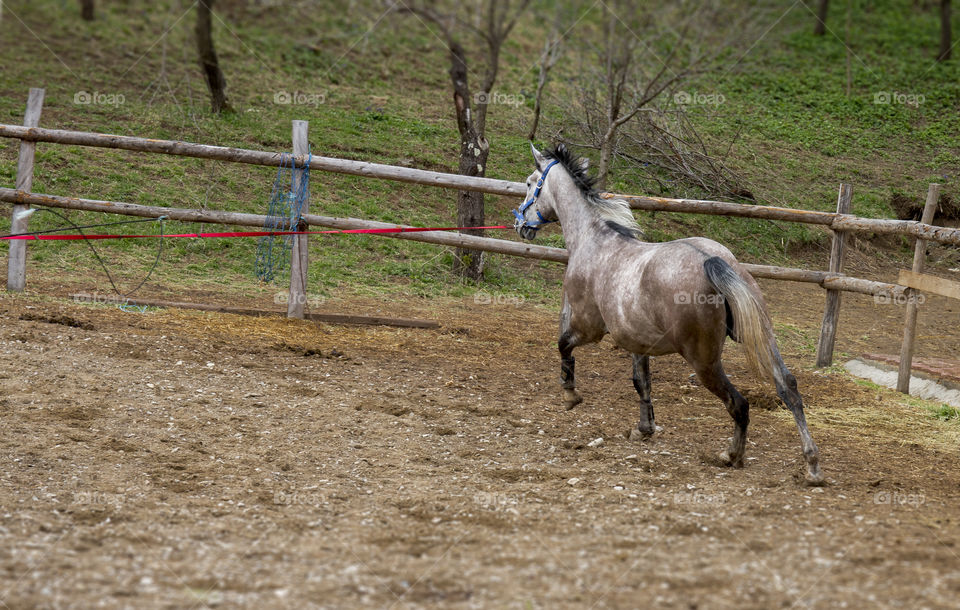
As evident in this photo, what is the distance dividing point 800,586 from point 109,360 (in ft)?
16.0

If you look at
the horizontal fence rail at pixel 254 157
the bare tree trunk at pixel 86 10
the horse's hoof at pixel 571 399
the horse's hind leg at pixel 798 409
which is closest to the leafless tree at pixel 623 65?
the horizontal fence rail at pixel 254 157

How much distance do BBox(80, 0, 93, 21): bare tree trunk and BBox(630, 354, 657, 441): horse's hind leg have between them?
16.1 m

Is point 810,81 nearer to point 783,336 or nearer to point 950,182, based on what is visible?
point 950,182

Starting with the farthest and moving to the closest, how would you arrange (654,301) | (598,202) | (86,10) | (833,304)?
(86,10)
(833,304)
(598,202)
(654,301)

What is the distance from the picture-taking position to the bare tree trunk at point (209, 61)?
13328 millimetres

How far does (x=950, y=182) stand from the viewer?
45.2 ft

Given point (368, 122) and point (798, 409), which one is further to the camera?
point (368, 122)

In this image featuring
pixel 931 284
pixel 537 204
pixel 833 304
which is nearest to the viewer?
pixel 537 204

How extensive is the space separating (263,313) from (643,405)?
153 inches

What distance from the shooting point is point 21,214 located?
7.46 metres

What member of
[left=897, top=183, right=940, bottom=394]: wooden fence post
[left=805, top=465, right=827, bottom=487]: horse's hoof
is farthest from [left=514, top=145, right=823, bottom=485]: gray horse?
[left=897, top=183, right=940, bottom=394]: wooden fence post

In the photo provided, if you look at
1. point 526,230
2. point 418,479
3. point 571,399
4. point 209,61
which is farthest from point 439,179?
point 209,61

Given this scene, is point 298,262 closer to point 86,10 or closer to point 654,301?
point 654,301

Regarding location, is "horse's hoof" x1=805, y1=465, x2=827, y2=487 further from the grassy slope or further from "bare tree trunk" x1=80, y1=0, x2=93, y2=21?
"bare tree trunk" x1=80, y1=0, x2=93, y2=21
